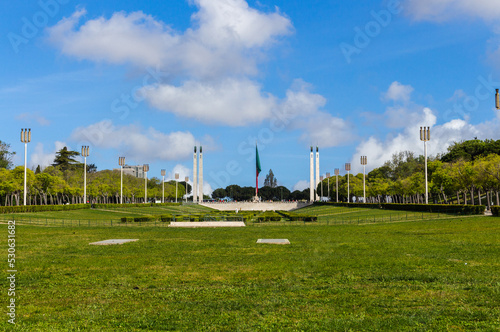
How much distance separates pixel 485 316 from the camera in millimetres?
7805

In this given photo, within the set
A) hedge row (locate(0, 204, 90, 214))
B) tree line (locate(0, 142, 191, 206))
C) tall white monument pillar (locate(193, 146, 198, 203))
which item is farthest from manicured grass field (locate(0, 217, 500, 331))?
tall white monument pillar (locate(193, 146, 198, 203))

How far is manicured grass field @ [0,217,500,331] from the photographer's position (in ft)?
25.2

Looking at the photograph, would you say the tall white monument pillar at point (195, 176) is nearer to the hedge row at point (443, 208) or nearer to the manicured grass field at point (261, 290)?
the hedge row at point (443, 208)

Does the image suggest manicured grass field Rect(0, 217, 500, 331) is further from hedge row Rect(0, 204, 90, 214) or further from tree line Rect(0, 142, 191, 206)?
tree line Rect(0, 142, 191, 206)

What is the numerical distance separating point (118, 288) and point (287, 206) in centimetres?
10802

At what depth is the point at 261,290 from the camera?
10.2 m

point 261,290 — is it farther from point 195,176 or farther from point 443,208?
point 195,176

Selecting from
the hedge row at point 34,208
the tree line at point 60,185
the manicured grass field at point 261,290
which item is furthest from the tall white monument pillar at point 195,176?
the manicured grass field at point 261,290

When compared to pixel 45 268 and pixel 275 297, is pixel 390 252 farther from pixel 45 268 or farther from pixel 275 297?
pixel 45 268

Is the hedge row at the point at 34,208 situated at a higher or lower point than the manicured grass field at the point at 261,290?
higher

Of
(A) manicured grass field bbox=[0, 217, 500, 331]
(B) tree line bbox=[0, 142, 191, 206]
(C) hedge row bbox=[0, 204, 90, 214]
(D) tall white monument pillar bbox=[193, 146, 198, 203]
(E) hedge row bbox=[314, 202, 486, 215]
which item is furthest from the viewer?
(D) tall white monument pillar bbox=[193, 146, 198, 203]

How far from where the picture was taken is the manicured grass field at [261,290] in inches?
303

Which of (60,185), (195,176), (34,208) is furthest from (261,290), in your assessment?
(195,176)

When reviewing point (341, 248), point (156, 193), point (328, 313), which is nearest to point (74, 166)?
point (156, 193)
